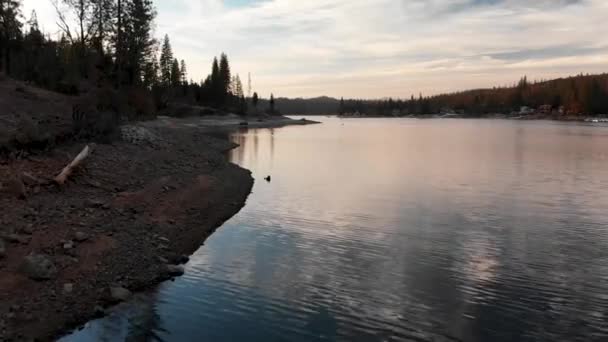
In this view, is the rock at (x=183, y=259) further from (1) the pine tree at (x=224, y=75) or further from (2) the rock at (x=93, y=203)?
(1) the pine tree at (x=224, y=75)

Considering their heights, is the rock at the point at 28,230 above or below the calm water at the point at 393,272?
above

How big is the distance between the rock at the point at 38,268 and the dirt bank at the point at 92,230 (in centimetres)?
2

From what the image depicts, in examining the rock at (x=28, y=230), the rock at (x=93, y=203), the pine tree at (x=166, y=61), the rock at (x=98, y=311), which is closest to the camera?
the rock at (x=98, y=311)

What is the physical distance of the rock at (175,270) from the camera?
495 inches

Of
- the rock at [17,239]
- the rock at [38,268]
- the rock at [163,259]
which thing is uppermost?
the rock at [17,239]

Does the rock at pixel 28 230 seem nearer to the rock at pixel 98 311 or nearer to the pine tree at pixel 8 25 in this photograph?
the rock at pixel 98 311

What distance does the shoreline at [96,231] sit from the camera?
973 cm

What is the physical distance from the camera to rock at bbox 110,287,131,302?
10.6 meters

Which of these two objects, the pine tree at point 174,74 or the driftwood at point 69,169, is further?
the pine tree at point 174,74

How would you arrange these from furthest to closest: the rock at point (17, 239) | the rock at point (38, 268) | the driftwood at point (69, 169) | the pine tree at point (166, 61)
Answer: the pine tree at point (166, 61) → the driftwood at point (69, 169) → the rock at point (17, 239) → the rock at point (38, 268)

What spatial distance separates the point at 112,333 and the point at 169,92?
9704 cm

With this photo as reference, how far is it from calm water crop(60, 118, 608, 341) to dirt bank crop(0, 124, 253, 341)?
0.71 metres

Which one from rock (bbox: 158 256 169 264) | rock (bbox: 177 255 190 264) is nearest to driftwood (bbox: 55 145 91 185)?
rock (bbox: 158 256 169 264)

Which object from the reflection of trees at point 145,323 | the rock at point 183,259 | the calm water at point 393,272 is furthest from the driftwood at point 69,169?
the reflection of trees at point 145,323
